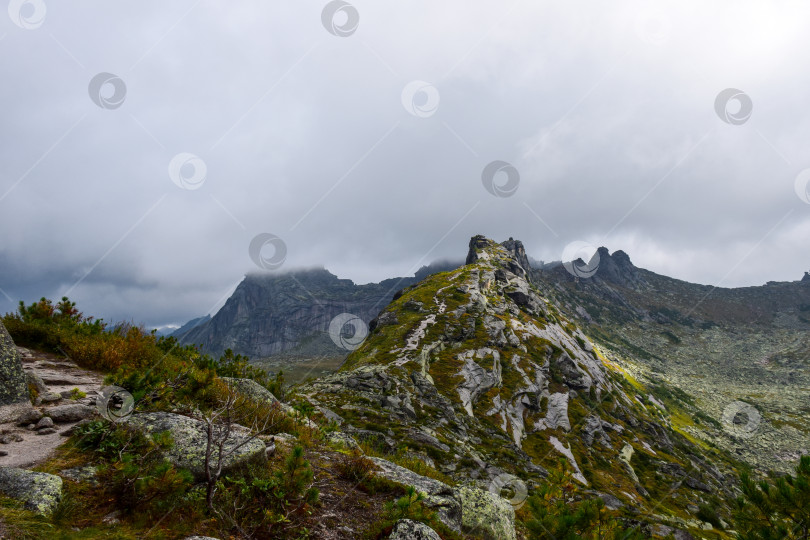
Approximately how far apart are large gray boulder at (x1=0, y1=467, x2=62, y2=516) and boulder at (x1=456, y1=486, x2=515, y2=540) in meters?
8.26

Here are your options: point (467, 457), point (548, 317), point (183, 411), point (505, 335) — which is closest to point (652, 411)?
point (548, 317)

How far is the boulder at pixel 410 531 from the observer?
6.29 meters

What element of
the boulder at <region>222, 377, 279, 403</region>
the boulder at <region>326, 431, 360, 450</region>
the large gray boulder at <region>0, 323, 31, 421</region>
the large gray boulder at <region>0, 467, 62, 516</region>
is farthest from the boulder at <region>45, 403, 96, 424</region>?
the boulder at <region>326, 431, 360, 450</region>

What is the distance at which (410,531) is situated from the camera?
6.38 metres

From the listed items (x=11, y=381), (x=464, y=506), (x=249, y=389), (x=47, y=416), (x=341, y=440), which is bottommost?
(x=464, y=506)

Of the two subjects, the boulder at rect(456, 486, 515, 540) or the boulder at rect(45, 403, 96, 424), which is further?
the boulder at rect(456, 486, 515, 540)

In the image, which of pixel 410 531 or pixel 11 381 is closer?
pixel 410 531

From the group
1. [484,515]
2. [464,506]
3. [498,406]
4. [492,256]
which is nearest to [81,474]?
[464,506]

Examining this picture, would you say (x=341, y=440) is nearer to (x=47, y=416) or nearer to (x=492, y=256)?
(x=47, y=416)

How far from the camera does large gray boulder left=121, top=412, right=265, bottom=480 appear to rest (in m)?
6.57

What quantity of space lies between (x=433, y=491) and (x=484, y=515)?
150 cm

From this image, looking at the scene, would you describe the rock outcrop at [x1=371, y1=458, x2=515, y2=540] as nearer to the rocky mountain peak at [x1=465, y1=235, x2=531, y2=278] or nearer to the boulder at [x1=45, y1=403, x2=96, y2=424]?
the boulder at [x1=45, y1=403, x2=96, y2=424]

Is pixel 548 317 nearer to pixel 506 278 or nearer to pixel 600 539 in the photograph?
pixel 506 278

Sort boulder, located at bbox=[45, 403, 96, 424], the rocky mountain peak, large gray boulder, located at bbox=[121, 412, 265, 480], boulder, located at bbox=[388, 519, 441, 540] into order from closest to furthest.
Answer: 1. boulder, located at bbox=[388, 519, 441, 540]
2. large gray boulder, located at bbox=[121, 412, 265, 480]
3. boulder, located at bbox=[45, 403, 96, 424]
4. the rocky mountain peak
